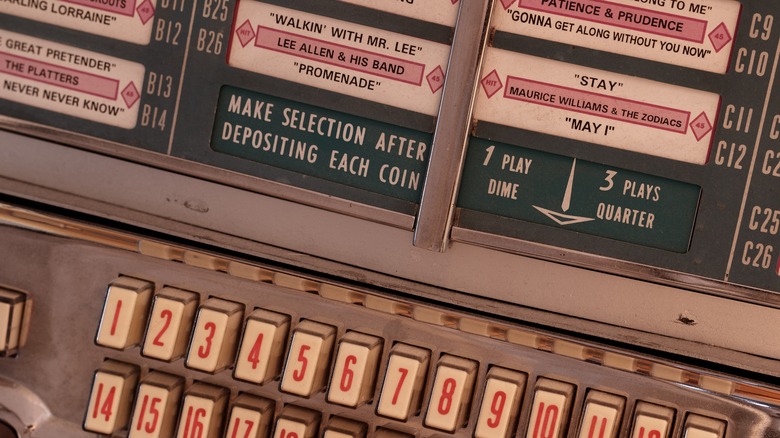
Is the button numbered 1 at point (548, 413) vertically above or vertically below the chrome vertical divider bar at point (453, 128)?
below

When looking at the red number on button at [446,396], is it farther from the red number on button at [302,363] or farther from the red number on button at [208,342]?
the red number on button at [208,342]

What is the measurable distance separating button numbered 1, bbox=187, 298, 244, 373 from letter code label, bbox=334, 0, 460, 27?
46 cm

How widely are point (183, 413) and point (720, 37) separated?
85 cm

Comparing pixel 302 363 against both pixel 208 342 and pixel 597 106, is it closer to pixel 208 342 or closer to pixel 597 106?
pixel 208 342

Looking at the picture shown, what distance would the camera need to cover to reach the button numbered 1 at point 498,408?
103cm

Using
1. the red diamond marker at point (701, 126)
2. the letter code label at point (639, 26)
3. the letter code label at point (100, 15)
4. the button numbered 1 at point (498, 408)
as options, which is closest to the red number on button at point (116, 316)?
the letter code label at point (100, 15)

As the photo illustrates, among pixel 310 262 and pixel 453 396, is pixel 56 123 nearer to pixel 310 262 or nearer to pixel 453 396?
pixel 310 262

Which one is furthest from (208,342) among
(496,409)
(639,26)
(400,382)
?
(639,26)

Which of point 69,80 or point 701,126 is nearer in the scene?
point 701,126

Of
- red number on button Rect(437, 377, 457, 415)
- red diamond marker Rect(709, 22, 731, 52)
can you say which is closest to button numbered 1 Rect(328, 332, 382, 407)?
red number on button Rect(437, 377, 457, 415)

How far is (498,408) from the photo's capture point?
1037 mm

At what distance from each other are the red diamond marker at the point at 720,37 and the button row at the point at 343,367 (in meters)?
0.46

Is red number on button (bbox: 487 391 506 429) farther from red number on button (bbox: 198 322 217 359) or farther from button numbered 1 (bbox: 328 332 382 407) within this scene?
red number on button (bbox: 198 322 217 359)

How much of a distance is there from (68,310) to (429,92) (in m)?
0.60
